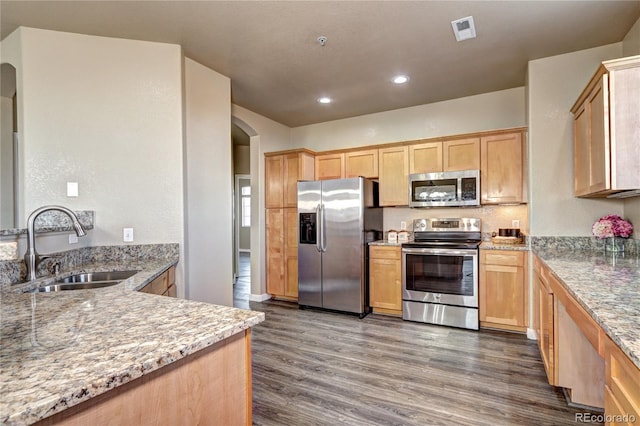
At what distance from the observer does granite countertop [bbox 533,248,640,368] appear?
0.99 meters

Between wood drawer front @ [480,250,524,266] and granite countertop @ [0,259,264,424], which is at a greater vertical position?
granite countertop @ [0,259,264,424]

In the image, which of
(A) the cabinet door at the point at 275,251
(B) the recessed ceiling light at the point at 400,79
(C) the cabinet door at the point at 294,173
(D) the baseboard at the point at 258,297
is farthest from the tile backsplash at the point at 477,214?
(D) the baseboard at the point at 258,297

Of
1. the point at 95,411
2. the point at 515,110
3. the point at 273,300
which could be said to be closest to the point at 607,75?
the point at 515,110

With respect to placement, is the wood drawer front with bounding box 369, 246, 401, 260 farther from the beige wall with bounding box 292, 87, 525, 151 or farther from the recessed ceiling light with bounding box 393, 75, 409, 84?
the recessed ceiling light with bounding box 393, 75, 409, 84

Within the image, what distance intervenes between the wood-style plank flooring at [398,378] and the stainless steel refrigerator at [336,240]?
53cm

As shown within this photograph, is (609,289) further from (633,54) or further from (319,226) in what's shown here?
(319,226)

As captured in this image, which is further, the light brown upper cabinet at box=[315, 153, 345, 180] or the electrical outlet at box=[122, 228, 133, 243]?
the light brown upper cabinet at box=[315, 153, 345, 180]

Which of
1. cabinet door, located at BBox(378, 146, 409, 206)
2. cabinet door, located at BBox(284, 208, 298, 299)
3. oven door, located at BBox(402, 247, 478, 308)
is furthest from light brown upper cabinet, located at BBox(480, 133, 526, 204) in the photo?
cabinet door, located at BBox(284, 208, 298, 299)

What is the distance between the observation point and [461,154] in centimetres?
383

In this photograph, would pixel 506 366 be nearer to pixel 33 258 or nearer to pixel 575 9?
pixel 575 9

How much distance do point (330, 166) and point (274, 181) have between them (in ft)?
2.77

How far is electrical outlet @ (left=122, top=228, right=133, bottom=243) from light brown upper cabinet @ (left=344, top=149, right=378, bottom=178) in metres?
2.78

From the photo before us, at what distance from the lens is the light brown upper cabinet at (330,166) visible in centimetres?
459

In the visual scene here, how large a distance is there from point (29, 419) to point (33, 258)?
1.65 meters
